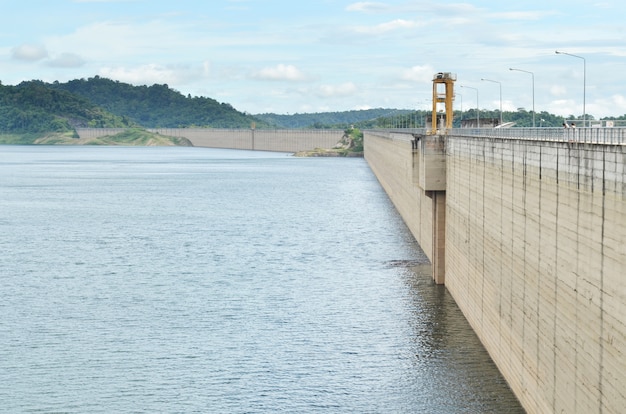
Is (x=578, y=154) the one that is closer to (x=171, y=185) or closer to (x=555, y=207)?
(x=555, y=207)

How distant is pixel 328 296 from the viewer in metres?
41.9

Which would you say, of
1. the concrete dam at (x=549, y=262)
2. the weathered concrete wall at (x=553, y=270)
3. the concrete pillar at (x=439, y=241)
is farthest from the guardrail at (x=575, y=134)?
the concrete pillar at (x=439, y=241)

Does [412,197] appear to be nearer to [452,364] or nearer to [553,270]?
[452,364]

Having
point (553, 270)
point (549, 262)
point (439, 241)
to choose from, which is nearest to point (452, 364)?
point (549, 262)

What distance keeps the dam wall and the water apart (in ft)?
8.21

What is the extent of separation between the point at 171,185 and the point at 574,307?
110 meters

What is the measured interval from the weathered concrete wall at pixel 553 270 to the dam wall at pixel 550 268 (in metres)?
0.02

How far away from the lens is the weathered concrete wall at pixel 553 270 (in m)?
16.4

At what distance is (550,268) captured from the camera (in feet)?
67.9

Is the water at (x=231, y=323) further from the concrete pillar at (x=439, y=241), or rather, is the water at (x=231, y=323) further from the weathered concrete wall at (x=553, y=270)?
the weathered concrete wall at (x=553, y=270)

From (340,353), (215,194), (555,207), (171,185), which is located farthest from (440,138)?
(171,185)

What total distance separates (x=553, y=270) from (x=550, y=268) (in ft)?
0.98

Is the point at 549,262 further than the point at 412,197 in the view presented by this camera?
No

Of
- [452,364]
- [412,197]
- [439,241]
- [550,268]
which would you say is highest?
[550,268]
